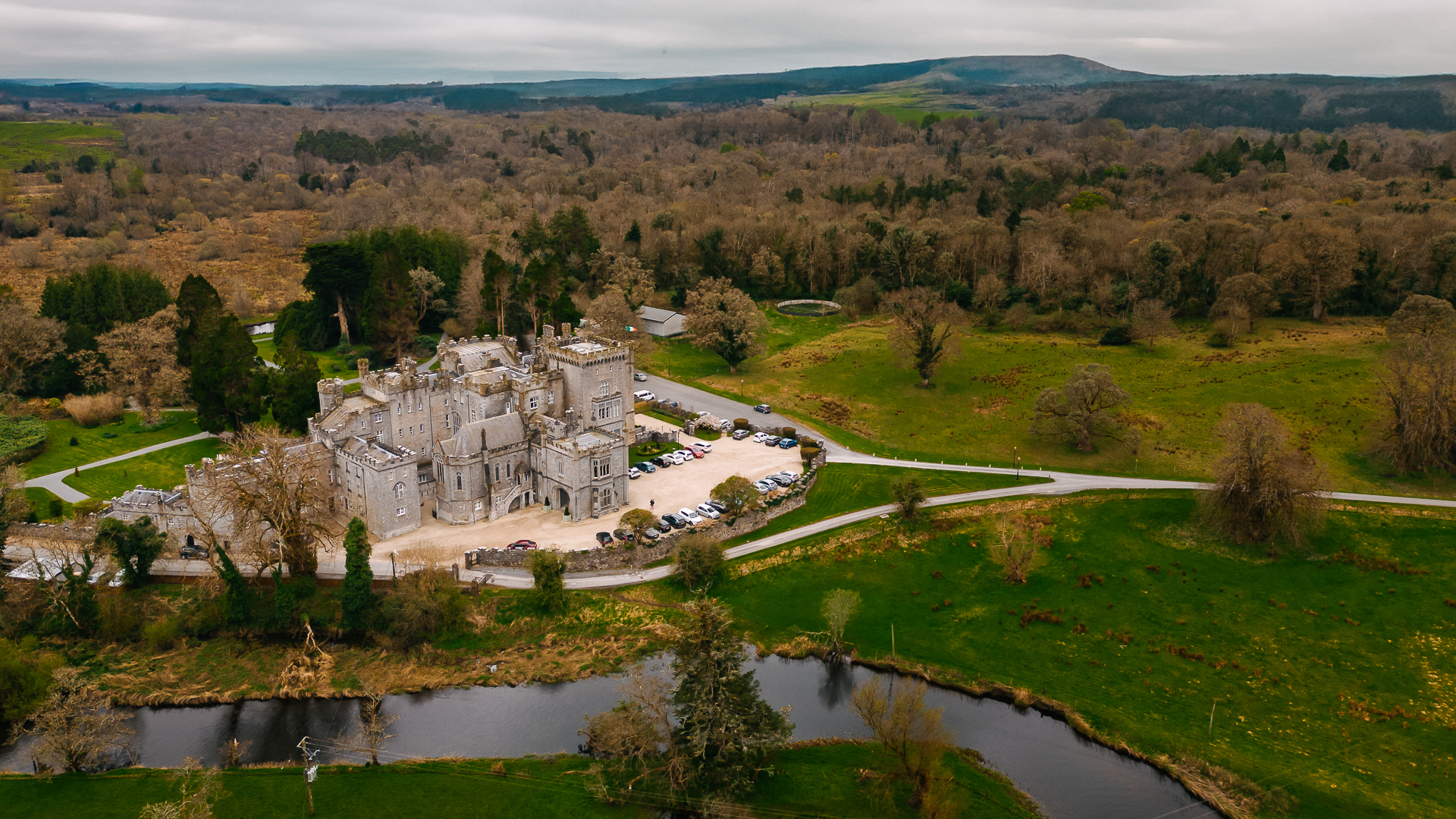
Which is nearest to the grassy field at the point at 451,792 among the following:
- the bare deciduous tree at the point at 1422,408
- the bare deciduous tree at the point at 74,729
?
the bare deciduous tree at the point at 74,729

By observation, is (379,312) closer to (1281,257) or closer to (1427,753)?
(1427,753)

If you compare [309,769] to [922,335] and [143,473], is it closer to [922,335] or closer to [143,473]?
[143,473]

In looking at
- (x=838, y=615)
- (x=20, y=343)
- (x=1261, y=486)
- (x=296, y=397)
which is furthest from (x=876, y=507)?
(x=20, y=343)

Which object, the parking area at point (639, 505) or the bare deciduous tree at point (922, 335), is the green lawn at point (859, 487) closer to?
the parking area at point (639, 505)

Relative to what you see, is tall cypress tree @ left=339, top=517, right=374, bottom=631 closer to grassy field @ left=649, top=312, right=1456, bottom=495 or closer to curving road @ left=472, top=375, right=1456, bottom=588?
curving road @ left=472, top=375, right=1456, bottom=588

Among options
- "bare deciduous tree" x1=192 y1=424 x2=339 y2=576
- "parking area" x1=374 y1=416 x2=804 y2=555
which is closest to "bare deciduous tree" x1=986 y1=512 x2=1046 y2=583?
"parking area" x1=374 y1=416 x2=804 y2=555

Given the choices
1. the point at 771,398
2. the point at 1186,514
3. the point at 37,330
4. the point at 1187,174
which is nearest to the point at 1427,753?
the point at 1186,514
